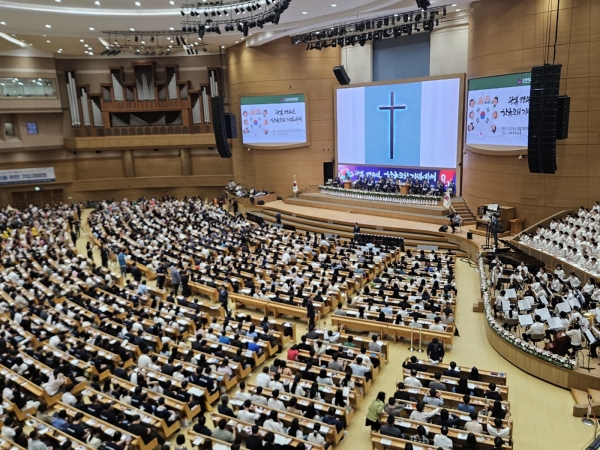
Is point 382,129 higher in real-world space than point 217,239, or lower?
higher

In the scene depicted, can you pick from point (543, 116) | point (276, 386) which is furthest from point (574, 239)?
point (276, 386)

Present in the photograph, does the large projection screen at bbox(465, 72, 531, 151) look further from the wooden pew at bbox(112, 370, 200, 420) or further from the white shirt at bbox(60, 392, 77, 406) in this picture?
the white shirt at bbox(60, 392, 77, 406)

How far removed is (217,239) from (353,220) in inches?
261

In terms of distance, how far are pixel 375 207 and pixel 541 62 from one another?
966 cm

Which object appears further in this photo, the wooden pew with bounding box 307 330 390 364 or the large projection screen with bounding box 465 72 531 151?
the large projection screen with bounding box 465 72 531 151

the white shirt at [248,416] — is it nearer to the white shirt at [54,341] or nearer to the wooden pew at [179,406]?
the wooden pew at [179,406]

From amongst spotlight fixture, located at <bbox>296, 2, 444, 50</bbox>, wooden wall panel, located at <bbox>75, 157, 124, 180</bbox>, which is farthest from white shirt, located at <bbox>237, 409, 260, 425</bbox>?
wooden wall panel, located at <bbox>75, 157, 124, 180</bbox>

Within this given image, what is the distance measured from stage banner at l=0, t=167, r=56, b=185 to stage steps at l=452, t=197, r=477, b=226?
26588mm

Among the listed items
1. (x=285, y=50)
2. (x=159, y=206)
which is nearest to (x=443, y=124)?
(x=285, y=50)

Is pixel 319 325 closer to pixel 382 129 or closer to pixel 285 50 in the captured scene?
pixel 382 129

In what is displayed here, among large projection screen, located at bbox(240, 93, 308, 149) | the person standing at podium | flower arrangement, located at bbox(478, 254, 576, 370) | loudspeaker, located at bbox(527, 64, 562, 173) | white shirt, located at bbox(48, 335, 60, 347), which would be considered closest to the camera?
flower arrangement, located at bbox(478, 254, 576, 370)

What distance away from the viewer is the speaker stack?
1298 cm

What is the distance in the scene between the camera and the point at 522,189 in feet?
60.6

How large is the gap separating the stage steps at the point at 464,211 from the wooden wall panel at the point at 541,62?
1.36m
